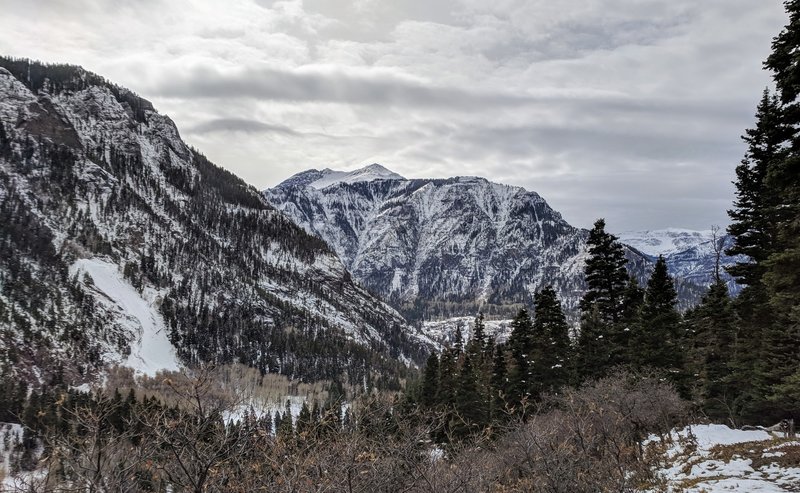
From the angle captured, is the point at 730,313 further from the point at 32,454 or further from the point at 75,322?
the point at 75,322

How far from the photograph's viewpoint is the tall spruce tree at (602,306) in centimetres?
3844

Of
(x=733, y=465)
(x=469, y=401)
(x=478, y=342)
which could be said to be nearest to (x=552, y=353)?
(x=469, y=401)

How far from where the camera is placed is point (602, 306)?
1604 inches

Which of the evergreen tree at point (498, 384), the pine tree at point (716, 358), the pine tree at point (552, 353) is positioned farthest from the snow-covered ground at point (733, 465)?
the evergreen tree at point (498, 384)

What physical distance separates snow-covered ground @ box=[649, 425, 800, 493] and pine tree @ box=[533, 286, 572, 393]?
1917cm

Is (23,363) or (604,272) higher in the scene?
(604,272)

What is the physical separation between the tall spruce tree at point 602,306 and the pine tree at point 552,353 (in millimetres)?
4011

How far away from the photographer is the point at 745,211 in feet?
98.5

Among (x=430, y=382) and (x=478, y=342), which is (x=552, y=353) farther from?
(x=478, y=342)

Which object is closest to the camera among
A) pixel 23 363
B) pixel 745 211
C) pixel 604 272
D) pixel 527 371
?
pixel 745 211

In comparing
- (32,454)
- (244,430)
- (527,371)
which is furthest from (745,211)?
(32,454)

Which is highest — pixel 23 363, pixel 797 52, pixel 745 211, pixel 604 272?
pixel 797 52

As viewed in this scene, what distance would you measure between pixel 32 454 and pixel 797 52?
5060 inches

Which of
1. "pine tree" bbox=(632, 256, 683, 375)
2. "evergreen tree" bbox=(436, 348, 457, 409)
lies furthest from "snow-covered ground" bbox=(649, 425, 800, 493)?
"evergreen tree" bbox=(436, 348, 457, 409)
